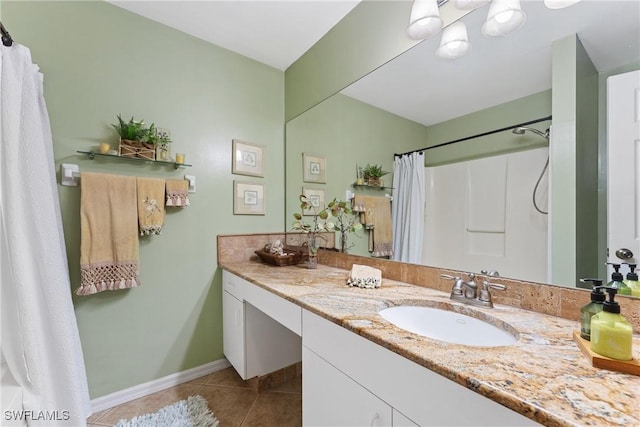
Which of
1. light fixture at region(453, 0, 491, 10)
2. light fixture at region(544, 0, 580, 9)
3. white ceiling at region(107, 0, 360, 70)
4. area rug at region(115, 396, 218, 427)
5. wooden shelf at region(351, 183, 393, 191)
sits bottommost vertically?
area rug at region(115, 396, 218, 427)

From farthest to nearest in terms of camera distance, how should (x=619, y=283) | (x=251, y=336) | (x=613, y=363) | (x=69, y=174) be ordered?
1. (x=251, y=336)
2. (x=69, y=174)
3. (x=619, y=283)
4. (x=613, y=363)

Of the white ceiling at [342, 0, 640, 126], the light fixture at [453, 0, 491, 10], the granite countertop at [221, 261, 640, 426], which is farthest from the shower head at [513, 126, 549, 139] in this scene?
the granite countertop at [221, 261, 640, 426]

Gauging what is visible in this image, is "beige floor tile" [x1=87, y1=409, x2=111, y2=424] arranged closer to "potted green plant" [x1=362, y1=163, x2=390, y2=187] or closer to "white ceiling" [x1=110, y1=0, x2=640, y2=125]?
"potted green plant" [x1=362, y1=163, x2=390, y2=187]

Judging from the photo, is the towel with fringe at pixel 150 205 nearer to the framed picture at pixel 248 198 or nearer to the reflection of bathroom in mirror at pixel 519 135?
the framed picture at pixel 248 198

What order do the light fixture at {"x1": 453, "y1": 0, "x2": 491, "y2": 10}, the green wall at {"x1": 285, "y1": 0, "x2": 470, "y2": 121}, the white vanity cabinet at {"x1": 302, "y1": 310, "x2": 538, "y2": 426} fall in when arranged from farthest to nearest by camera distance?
1. the green wall at {"x1": 285, "y1": 0, "x2": 470, "y2": 121}
2. the light fixture at {"x1": 453, "y1": 0, "x2": 491, "y2": 10}
3. the white vanity cabinet at {"x1": 302, "y1": 310, "x2": 538, "y2": 426}

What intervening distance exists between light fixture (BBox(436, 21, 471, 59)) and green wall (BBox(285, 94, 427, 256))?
1.05 ft

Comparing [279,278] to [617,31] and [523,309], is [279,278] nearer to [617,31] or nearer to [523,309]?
[523,309]

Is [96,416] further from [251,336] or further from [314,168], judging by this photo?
[314,168]

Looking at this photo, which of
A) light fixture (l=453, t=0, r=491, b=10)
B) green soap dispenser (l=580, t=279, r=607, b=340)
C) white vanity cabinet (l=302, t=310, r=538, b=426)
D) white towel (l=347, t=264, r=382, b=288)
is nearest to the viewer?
white vanity cabinet (l=302, t=310, r=538, b=426)

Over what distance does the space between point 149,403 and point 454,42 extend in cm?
252

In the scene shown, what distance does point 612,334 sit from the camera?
0.57 meters

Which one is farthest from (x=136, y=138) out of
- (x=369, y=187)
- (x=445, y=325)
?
(x=445, y=325)

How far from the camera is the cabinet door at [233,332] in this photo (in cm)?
165

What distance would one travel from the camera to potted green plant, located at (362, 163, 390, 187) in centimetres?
151
